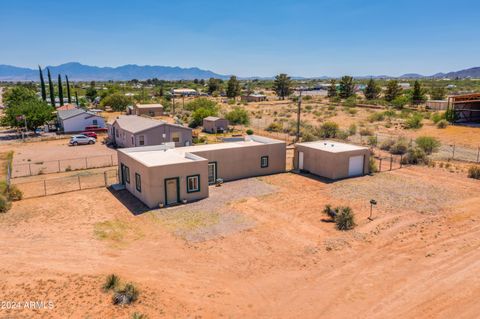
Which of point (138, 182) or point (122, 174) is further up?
point (138, 182)

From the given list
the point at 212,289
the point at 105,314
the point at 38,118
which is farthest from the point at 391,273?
the point at 38,118

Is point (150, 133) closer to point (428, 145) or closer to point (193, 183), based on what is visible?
point (193, 183)

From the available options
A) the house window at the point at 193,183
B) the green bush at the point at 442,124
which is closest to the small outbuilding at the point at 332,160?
the house window at the point at 193,183

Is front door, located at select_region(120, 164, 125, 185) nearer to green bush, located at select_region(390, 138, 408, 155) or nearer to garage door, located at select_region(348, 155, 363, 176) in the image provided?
garage door, located at select_region(348, 155, 363, 176)

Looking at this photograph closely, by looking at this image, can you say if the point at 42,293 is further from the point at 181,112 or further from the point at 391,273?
the point at 181,112

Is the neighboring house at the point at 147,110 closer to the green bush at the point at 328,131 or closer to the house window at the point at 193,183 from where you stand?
the green bush at the point at 328,131

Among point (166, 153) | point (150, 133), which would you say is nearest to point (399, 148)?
point (166, 153)
